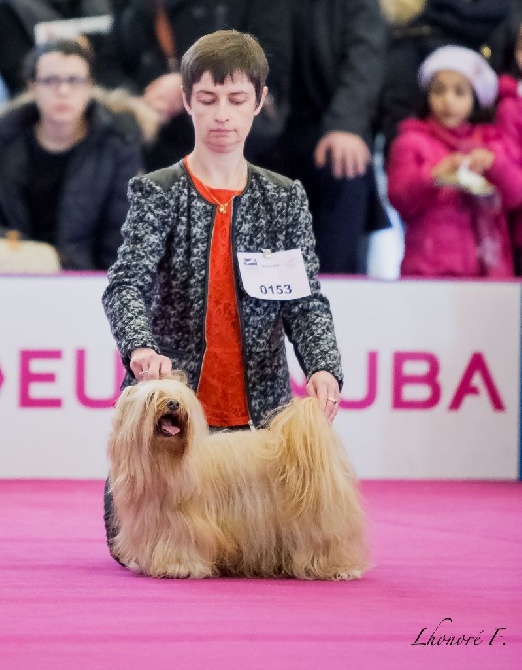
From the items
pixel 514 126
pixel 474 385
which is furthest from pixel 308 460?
pixel 514 126

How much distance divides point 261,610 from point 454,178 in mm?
3233

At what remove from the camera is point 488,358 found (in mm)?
5660

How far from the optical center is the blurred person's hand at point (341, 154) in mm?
5750

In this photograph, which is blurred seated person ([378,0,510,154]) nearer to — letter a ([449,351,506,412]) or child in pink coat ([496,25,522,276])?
child in pink coat ([496,25,522,276])

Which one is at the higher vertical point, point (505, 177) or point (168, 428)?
point (505, 177)

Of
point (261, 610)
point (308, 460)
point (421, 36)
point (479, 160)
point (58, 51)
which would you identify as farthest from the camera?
point (421, 36)

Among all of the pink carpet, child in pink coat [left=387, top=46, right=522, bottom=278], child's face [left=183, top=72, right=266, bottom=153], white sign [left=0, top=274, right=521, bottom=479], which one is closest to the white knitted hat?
child in pink coat [left=387, top=46, right=522, bottom=278]

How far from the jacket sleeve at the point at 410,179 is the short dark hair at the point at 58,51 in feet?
4.14

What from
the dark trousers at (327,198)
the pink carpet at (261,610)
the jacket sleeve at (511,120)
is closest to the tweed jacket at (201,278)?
the pink carpet at (261,610)

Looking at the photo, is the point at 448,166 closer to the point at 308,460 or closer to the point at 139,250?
the point at 139,250

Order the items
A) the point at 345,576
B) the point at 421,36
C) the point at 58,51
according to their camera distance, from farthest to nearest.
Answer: the point at 421,36 → the point at 58,51 → the point at 345,576

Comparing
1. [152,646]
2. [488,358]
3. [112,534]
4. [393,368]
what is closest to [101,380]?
[393,368]

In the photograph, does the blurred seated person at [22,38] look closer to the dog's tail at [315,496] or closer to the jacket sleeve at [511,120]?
the jacket sleeve at [511,120]

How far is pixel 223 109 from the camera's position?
327 cm
